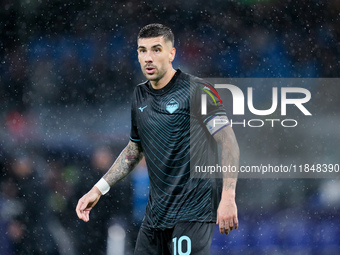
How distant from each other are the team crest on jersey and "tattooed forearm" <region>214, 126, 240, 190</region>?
12.8 inches

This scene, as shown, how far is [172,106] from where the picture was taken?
3379 mm

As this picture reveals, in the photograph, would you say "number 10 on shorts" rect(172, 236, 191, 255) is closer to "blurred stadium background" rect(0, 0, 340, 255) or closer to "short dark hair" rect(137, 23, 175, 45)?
"short dark hair" rect(137, 23, 175, 45)

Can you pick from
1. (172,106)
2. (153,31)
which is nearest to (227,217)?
(172,106)

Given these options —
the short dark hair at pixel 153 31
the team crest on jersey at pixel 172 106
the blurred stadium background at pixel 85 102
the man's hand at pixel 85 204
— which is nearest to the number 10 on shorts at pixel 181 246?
the man's hand at pixel 85 204

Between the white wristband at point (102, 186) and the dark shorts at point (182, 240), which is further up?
the white wristband at point (102, 186)

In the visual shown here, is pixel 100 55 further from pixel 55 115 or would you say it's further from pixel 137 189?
pixel 137 189

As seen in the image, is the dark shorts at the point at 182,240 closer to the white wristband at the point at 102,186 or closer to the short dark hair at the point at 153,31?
the white wristband at the point at 102,186

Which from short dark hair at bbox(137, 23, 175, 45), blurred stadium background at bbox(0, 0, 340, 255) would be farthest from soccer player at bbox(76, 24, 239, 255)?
blurred stadium background at bbox(0, 0, 340, 255)

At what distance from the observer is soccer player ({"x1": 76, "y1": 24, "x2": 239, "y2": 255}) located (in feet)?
10.6

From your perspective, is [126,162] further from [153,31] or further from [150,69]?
[153,31]

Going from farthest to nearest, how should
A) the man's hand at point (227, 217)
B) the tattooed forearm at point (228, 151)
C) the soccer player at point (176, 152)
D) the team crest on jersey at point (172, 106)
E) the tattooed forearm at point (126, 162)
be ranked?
the tattooed forearm at point (126, 162)
the team crest on jersey at point (172, 106)
the soccer player at point (176, 152)
the tattooed forearm at point (228, 151)
the man's hand at point (227, 217)

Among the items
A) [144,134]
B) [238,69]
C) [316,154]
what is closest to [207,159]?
[144,134]

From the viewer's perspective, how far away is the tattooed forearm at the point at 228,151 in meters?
3.11

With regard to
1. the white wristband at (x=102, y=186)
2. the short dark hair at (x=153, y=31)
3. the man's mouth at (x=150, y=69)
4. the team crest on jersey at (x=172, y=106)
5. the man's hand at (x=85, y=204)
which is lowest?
the man's hand at (x=85, y=204)
